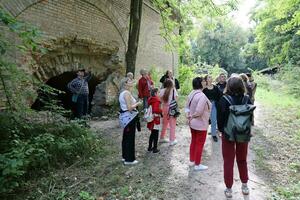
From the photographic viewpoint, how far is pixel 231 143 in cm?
504

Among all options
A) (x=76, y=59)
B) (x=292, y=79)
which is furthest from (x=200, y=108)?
(x=292, y=79)

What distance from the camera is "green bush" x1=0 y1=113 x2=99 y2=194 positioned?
5191mm

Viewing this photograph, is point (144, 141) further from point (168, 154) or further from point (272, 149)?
point (272, 149)

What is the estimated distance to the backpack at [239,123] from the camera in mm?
4785

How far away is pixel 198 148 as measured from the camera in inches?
244

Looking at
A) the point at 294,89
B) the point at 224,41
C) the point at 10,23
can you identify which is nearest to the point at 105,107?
the point at 10,23

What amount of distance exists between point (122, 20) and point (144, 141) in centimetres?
658

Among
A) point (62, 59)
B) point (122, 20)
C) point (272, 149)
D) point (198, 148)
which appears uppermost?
point (122, 20)

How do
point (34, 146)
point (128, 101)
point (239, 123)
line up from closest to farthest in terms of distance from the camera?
point (239, 123) < point (34, 146) < point (128, 101)

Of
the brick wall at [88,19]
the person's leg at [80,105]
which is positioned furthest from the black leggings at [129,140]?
the brick wall at [88,19]

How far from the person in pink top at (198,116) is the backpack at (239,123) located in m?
1.18

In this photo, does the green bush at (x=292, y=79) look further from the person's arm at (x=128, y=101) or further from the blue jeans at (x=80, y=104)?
the person's arm at (x=128, y=101)

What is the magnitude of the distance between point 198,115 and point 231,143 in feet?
3.74

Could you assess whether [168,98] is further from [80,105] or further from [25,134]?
[25,134]
